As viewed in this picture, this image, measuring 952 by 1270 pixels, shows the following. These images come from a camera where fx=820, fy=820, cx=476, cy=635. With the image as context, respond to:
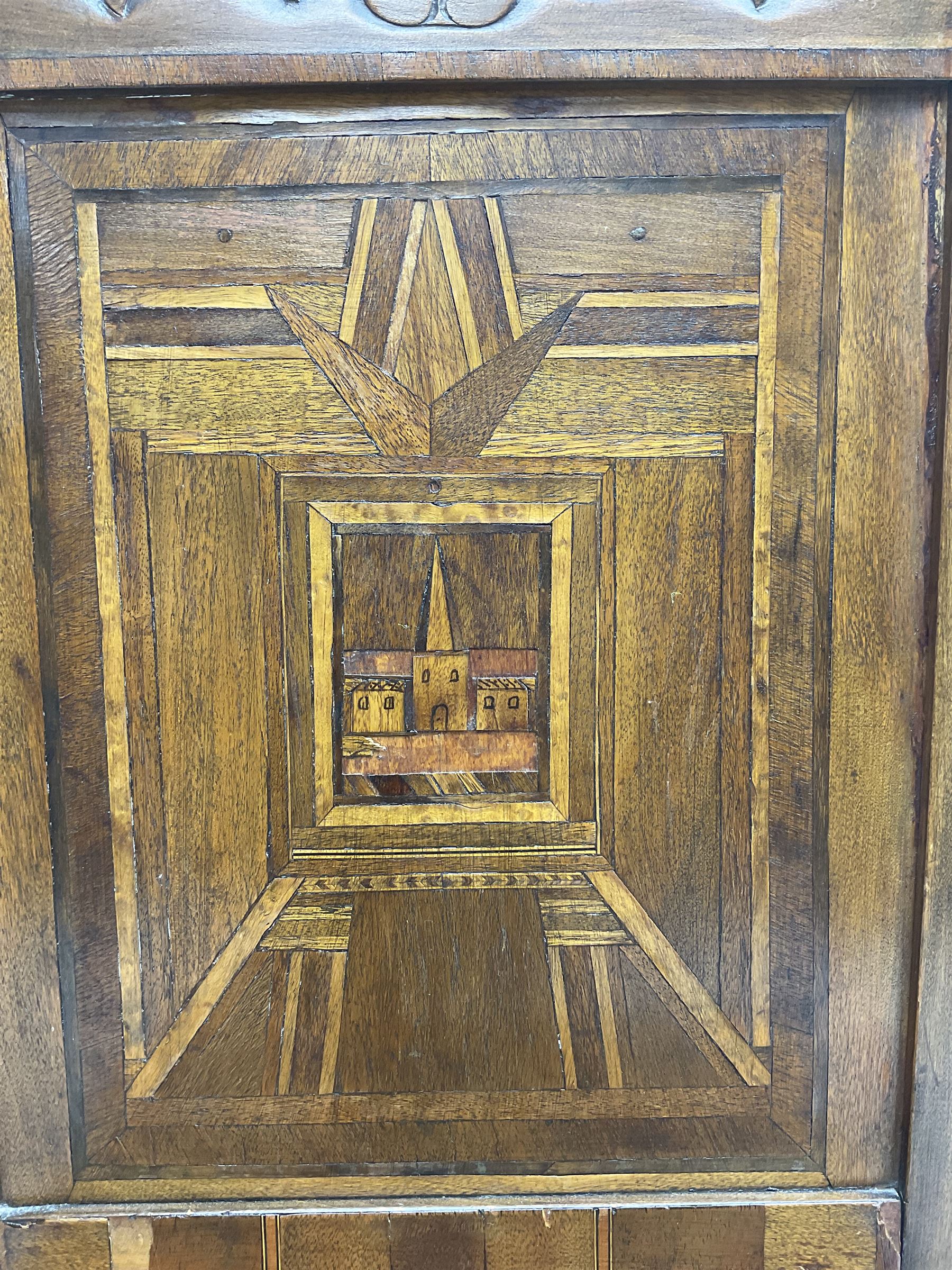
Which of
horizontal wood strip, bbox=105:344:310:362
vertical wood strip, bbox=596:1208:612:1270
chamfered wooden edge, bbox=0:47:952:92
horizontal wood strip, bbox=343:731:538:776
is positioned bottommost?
vertical wood strip, bbox=596:1208:612:1270

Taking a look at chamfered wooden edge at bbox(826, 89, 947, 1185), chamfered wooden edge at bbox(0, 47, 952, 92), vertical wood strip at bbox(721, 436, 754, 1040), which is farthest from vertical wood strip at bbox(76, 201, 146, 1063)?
chamfered wooden edge at bbox(826, 89, 947, 1185)

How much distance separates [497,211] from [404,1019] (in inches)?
30.3

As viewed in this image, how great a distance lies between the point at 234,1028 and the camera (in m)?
0.80

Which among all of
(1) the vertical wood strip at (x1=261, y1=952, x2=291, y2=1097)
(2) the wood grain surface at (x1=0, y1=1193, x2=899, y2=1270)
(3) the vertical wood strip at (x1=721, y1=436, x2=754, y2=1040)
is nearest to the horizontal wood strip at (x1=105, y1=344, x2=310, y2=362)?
(3) the vertical wood strip at (x1=721, y1=436, x2=754, y2=1040)

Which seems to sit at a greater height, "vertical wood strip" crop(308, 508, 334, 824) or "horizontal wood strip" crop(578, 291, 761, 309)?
"horizontal wood strip" crop(578, 291, 761, 309)

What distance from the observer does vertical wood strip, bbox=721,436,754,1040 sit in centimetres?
77

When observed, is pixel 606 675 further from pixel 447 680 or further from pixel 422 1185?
pixel 422 1185

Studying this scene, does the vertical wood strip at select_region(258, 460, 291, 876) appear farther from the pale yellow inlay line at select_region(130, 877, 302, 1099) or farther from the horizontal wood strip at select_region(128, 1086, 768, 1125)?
the horizontal wood strip at select_region(128, 1086, 768, 1125)

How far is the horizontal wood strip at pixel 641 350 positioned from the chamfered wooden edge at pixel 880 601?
0.36ft

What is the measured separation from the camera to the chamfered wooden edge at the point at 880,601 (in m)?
0.74

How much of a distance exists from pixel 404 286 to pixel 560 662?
1.24 ft

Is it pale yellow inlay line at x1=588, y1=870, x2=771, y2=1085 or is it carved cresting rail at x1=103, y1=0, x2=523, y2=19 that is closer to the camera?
carved cresting rail at x1=103, y1=0, x2=523, y2=19

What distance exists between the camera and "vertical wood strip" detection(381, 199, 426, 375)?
74 centimetres

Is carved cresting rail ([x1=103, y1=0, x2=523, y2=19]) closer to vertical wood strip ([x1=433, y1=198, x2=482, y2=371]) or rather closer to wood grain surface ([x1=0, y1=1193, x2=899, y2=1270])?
vertical wood strip ([x1=433, y1=198, x2=482, y2=371])
